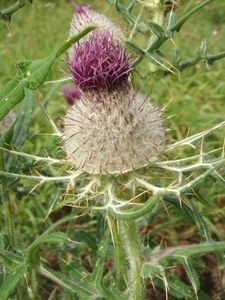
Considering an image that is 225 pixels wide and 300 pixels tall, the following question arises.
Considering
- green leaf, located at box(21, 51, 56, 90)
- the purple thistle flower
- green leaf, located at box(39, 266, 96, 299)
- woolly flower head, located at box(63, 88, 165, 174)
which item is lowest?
green leaf, located at box(39, 266, 96, 299)

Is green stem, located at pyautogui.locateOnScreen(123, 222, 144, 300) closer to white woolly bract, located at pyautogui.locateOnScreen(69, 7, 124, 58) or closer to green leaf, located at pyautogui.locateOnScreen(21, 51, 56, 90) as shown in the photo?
green leaf, located at pyautogui.locateOnScreen(21, 51, 56, 90)

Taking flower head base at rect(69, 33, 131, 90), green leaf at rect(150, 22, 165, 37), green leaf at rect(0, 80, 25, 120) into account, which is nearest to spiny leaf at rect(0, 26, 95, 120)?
green leaf at rect(0, 80, 25, 120)

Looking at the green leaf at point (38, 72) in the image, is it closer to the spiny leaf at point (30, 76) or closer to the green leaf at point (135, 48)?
the spiny leaf at point (30, 76)

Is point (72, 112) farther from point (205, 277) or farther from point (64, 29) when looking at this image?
point (64, 29)

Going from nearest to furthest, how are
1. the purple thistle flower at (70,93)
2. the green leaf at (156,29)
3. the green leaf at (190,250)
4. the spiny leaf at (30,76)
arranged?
the spiny leaf at (30,76) < the green leaf at (190,250) < the green leaf at (156,29) < the purple thistle flower at (70,93)

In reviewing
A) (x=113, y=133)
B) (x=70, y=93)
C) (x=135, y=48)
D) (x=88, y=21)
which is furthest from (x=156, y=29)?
(x=70, y=93)

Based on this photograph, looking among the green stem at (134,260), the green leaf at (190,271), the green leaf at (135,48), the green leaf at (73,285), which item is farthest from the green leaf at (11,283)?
the green leaf at (135,48)
